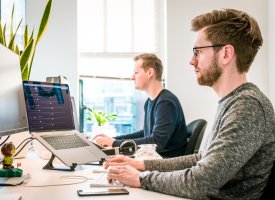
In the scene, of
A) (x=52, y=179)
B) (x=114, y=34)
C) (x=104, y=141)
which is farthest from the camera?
(x=114, y=34)

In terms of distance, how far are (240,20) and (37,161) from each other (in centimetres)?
129

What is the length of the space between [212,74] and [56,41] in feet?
8.76

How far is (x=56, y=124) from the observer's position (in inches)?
71.5

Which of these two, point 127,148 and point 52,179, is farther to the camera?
point 127,148

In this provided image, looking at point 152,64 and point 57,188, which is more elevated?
point 152,64

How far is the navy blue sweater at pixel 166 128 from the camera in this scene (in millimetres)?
2529

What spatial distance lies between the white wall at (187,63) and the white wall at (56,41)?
102 cm

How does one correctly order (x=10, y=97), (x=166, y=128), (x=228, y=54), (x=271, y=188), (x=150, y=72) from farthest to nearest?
(x=150, y=72) → (x=166, y=128) → (x=10, y=97) → (x=228, y=54) → (x=271, y=188)

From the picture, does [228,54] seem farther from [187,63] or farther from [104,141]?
[187,63]

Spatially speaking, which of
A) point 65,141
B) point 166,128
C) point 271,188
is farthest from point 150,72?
point 271,188

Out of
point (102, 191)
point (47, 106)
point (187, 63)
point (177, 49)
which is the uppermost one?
point (177, 49)

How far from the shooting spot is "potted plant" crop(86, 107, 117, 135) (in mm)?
3621

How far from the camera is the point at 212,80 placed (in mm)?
1358

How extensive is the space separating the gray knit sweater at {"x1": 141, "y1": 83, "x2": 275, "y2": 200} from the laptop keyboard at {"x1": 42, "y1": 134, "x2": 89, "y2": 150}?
0.61m
